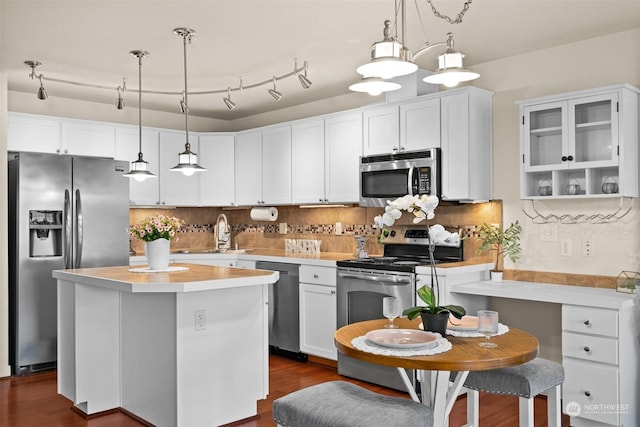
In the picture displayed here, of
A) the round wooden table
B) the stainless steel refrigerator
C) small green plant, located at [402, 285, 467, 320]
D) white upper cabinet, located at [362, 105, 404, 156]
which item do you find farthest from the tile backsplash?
small green plant, located at [402, 285, 467, 320]

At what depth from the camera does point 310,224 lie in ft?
19.7

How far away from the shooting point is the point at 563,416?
3.64 meters

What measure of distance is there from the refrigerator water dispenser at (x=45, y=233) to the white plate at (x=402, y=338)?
11.5ft

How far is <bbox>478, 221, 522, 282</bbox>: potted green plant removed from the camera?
169 inches

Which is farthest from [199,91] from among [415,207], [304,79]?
[415,207]

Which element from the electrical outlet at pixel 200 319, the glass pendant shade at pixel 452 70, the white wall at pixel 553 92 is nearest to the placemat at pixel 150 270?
the electrical outlet at pixel 200 319

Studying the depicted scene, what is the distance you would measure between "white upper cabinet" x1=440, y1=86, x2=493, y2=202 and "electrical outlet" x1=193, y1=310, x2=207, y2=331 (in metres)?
2.01

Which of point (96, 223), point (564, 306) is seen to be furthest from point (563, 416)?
point (96, 223)

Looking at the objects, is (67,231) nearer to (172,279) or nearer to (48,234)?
(48,234)

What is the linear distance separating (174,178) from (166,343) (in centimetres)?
306

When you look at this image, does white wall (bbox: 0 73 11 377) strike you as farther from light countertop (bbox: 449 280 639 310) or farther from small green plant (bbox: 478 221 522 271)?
small green plant (bbox: 478 221 522 271)

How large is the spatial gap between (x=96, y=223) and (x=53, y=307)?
2.59ft

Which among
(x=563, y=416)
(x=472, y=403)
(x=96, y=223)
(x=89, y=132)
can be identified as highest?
(x=89, y=132)

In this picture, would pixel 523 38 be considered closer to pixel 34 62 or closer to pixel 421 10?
pixel 421 10
